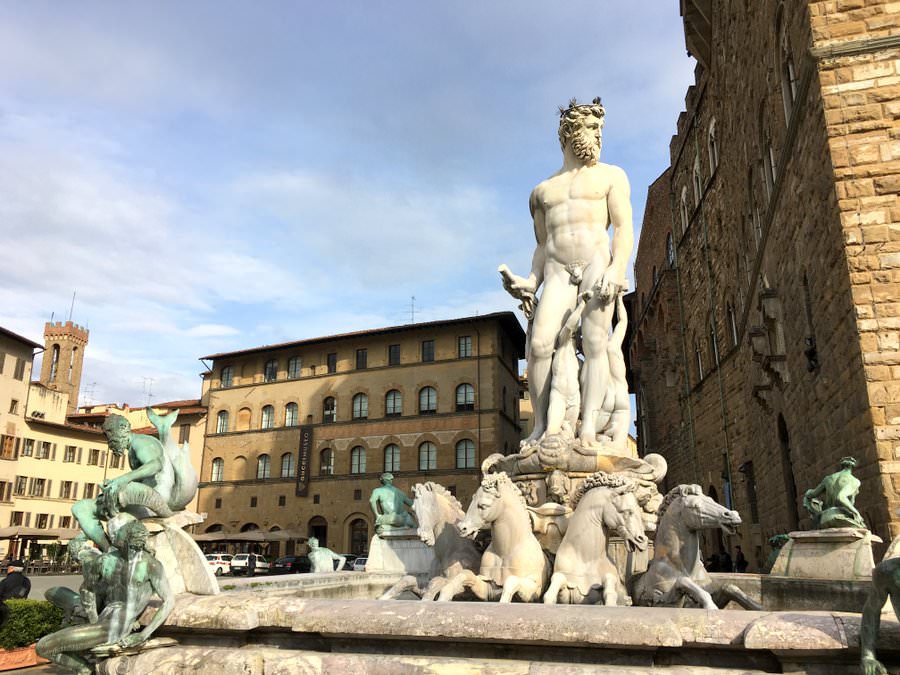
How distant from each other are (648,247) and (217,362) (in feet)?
102

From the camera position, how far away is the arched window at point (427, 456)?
41406 millimetres

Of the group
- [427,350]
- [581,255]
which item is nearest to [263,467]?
[427,350]

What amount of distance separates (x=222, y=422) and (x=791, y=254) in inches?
1705

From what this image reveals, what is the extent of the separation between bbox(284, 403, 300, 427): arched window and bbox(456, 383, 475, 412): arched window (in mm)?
11499

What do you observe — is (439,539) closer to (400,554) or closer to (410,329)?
(400,554)

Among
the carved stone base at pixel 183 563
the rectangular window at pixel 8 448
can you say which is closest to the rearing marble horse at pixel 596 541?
the carved stone base at pixel 183 563

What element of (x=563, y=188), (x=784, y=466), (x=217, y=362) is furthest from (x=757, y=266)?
(x=217, y=362)

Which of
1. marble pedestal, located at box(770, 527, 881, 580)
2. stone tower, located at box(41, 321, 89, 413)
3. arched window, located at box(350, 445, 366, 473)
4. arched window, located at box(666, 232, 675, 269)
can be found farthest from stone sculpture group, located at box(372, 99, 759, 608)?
stone tower, located at box(41, 321, 89, 413)

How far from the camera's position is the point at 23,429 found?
4306cm

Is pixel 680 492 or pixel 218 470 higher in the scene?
pixel 218 470

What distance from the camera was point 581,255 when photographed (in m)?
7.70

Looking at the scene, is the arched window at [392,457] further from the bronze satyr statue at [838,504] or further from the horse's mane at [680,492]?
the horse's mane at [680,492]

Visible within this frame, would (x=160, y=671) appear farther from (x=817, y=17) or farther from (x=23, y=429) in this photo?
(x=23, y=429)

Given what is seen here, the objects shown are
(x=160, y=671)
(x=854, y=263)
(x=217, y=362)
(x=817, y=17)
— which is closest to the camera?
(x=160, y=671)
